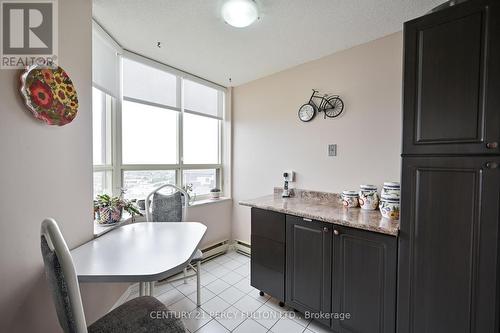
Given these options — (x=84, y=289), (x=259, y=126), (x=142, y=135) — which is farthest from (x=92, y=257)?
(x=259, y=126)

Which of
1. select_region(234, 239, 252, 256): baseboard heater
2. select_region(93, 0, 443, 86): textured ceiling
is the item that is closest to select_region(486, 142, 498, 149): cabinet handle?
select_region(93, 0, 443, 86): textured ceiling

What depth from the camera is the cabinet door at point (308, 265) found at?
1530mm

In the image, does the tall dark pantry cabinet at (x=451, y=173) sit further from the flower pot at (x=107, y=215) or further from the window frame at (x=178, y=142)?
the window frame at (x=178, y=142)

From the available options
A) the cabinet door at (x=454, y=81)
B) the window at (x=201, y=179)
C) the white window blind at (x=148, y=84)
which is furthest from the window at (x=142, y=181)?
the cabinet door at (x=454, y=81)

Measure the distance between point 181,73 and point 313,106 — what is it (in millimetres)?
1675

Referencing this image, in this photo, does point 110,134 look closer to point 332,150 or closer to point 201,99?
point 201,99

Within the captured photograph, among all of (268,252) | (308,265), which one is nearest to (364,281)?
(308,265)

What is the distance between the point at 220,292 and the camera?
6.75 ft

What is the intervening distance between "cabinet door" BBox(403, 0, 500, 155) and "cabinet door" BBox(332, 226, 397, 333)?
2.09 feet

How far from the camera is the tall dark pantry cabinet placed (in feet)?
3.32

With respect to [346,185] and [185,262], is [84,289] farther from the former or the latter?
[346,185]

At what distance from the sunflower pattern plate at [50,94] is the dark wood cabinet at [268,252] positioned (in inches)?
61.7

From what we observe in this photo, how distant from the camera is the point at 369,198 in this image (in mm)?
1725

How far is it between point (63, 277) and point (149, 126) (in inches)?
75.9
